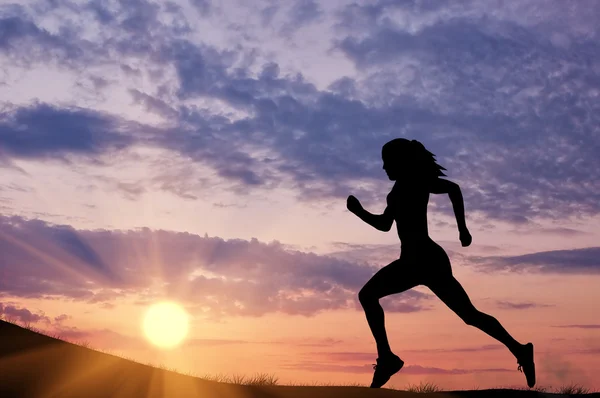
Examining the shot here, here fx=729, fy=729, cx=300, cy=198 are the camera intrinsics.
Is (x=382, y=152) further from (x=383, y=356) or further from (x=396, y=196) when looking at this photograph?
(x=383, y=356)

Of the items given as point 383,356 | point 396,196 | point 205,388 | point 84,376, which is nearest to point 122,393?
point 84,376

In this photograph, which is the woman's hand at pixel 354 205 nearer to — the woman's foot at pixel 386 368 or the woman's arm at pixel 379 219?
the woman's arm at pixel 379 219

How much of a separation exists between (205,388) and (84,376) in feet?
4.41

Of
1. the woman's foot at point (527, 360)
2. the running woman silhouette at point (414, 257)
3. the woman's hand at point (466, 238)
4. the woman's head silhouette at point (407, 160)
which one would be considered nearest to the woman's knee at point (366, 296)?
the running woman silhouette at point (414, 257)

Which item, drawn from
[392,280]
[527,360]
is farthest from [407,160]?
[527,360]

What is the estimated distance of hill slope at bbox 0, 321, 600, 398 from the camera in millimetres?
6586

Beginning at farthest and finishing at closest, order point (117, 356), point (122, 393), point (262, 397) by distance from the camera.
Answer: point (117, 356) < point (262, 397) < point (122, 393)

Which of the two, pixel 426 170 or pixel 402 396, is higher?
pixel 426 170

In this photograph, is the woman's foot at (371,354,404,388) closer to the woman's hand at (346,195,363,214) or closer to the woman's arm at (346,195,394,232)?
the woman's arm at (346,195,394,232)

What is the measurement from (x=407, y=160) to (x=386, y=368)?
2474 millimetres

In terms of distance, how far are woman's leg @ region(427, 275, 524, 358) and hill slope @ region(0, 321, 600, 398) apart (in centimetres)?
107

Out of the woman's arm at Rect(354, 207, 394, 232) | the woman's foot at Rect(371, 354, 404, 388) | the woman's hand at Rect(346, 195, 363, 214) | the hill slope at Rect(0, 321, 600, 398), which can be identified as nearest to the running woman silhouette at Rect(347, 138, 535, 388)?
the woman's foot at Rect(371, 354, 404, 388)

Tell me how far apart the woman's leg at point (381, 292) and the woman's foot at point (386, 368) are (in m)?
0.06

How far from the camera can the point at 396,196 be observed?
28.7ft
